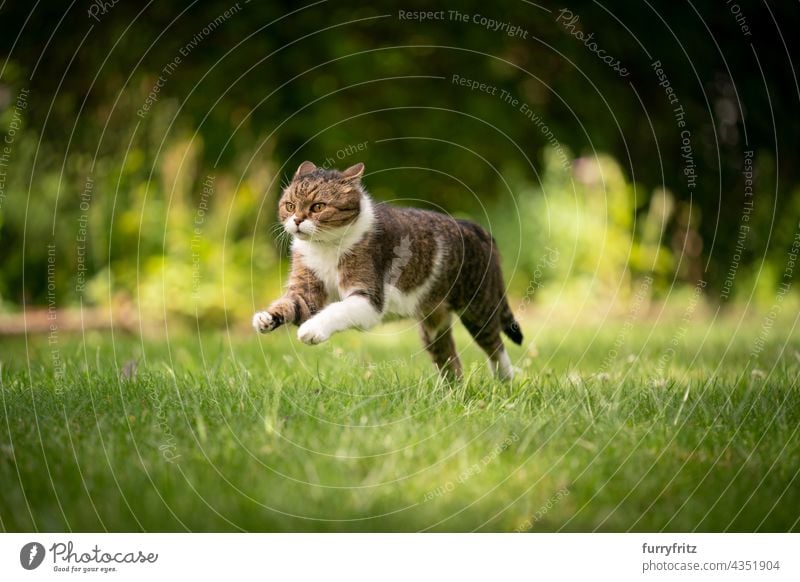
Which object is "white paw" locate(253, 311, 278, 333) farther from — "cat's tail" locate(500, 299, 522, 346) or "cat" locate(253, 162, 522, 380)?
"cat's tail" locate(500, 299, 522, 346)

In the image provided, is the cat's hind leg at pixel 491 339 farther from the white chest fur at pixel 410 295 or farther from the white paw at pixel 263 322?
the white paw at pixel 263 322

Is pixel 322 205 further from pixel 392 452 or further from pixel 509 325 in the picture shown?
pixel 392 452

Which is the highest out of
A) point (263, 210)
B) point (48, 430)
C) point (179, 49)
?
point (179, 49)

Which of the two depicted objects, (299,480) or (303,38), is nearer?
(299,480)

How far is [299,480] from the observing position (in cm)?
270

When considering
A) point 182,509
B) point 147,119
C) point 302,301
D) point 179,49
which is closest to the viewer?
point 182,509

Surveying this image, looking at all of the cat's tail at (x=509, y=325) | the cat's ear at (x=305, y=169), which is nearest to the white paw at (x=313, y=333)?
the cat's ear at (x=305, y=169)

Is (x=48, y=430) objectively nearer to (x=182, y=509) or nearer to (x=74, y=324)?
(x=182, y=509)

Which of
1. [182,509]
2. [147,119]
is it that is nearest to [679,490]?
[182,509]

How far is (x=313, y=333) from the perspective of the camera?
3480 millimetres

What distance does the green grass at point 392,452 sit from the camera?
103 inches
